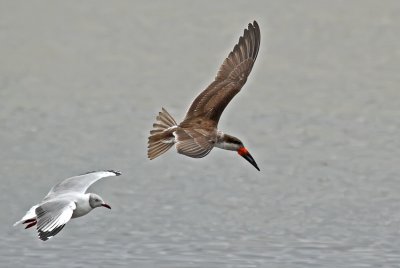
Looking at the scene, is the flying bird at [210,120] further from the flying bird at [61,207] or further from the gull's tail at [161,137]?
the flying bird at [61,207]

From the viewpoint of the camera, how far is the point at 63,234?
16469mm

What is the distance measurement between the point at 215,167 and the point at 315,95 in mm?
4426

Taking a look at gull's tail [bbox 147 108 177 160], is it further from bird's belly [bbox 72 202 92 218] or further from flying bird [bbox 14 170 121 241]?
bird's belly [bbox 72 202 92 218]

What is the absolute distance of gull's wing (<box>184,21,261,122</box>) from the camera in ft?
48.1

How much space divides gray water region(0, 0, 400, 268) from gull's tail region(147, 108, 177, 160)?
1.91m

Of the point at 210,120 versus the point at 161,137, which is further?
the point at 210,120

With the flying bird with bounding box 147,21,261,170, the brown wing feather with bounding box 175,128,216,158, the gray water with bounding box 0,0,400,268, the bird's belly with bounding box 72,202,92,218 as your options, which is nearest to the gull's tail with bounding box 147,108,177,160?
the flying bird with bounding box 147,21,261,170

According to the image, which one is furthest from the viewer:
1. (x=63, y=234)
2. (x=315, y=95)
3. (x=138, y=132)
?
(x=315, y=95)

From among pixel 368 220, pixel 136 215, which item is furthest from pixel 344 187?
pixel 136 215

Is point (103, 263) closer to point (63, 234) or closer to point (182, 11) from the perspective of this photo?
point (63, 234)

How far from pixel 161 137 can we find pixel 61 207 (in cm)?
181

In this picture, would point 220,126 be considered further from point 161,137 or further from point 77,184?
point 77,184

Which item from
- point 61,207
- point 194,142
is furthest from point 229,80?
point 61,207

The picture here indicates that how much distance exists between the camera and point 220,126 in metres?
21.5
